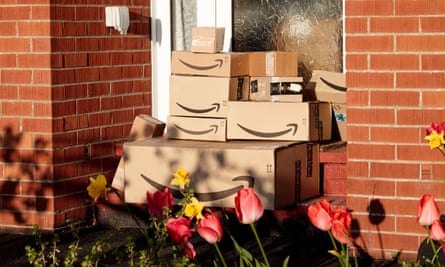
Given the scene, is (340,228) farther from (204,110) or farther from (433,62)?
(204,110)

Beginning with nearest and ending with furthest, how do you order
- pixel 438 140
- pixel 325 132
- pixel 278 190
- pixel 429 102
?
pixel 438 140 → pixel 429 102 → pixel 278 190 → pixel 325 132

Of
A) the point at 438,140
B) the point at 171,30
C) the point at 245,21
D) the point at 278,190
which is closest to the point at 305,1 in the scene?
the point at 245,21

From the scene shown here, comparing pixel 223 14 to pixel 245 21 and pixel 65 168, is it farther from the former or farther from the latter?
pixel 65 168

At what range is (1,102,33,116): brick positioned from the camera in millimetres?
7543

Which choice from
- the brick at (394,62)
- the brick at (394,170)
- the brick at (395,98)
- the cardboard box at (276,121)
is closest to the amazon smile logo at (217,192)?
the cardboard box at (276,121)

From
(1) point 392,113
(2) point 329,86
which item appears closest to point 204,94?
(2) point 329,86

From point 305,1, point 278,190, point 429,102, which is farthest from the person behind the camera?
point 305,1

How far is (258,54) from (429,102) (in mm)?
1688

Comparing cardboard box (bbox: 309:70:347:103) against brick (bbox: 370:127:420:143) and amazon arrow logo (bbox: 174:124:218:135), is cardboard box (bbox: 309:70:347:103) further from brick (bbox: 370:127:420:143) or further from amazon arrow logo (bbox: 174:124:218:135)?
brick (bbox: 370:127:420:143)

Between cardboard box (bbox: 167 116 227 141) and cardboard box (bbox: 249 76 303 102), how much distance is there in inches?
12.7

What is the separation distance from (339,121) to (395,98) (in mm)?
1387

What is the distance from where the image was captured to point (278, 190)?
23.6 ft

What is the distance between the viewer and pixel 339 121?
7.86 metres

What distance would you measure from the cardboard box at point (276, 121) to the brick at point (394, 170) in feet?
3.05
